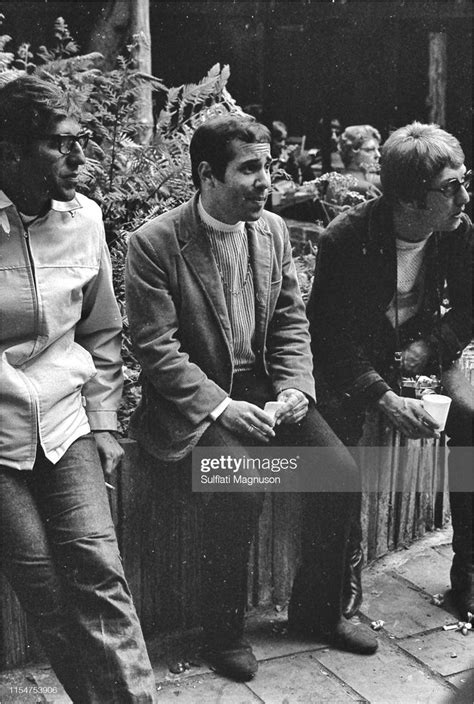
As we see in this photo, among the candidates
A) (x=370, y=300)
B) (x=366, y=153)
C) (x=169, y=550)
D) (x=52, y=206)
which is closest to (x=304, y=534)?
(x=169, y=550)

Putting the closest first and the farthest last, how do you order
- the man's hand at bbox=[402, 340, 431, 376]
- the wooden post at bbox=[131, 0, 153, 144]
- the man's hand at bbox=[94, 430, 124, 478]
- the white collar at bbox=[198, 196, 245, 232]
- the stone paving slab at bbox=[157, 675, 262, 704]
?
1. the man's hand at bbox=[94, 430, 124, 478]
2. the stone paving slab at bbox=[157, 675, 262, 704]
3. the white collar at bbox=[198, 196, 245, 232]
4. the man's hand at bbox=[402, 340, 431, 376]
5. the wooden post at bbox=[131, 0, 153, 144]

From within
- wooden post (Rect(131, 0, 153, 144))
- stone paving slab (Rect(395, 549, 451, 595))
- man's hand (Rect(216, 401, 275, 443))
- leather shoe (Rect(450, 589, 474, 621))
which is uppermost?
wooden post (Rect(131, 0, 153, 144))

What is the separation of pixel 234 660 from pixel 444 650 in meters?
0.76

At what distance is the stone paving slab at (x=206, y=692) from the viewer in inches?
116

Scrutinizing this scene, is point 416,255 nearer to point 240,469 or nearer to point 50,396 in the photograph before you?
point 240,469

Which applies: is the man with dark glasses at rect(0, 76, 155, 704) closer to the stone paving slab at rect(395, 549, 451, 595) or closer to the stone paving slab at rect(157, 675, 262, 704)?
the stone paving slab at rect(157, 675, 262, 704)

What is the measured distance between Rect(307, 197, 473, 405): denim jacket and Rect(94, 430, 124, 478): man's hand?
103 cm

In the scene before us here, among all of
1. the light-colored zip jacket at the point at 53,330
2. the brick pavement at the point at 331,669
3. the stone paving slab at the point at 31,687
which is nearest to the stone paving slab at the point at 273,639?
the brick pavement at the point at 331,669

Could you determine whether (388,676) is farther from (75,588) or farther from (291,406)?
(75,588)

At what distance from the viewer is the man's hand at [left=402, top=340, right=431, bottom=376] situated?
361 cm

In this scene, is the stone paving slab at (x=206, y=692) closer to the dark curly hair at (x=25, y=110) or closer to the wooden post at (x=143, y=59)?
the dark curly hair at (x=25, y=110)

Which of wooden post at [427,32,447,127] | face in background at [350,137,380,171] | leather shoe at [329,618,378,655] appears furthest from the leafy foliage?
wooden post at [427,32,447,127]

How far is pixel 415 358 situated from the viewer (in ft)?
11.8

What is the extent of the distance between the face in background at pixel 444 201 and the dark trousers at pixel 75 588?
→ 1.67m
